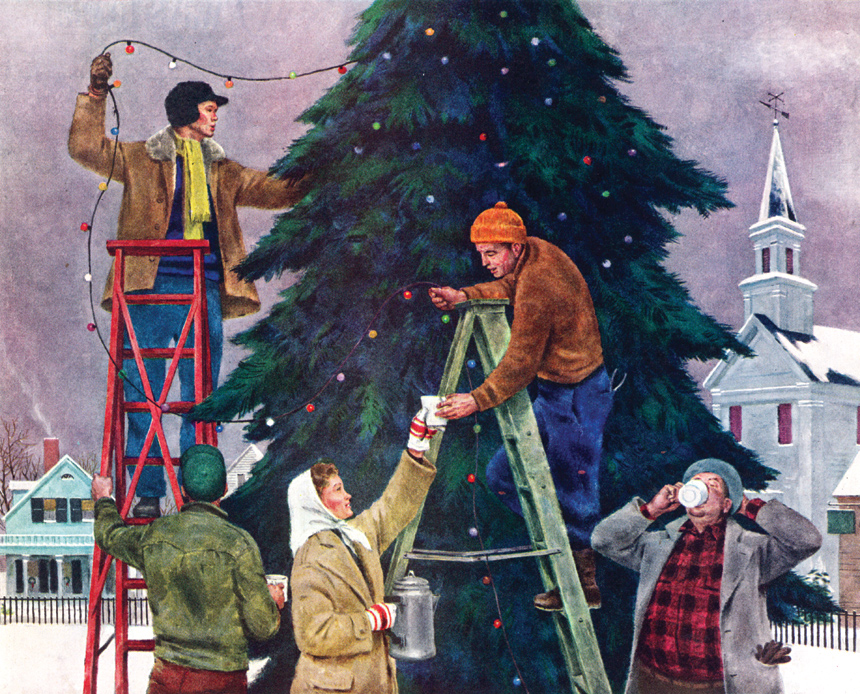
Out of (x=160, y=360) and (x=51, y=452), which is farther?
(x=51, y=452)

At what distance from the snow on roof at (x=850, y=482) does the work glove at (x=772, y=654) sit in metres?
1.08

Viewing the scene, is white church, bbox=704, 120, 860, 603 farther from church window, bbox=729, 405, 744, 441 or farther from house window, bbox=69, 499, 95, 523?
house window, bbox=69, 499, 95, 523

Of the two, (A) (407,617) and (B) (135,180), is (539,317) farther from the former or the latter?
(B) (135,180)

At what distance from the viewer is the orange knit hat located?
14.9 ft

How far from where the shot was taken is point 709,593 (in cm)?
414

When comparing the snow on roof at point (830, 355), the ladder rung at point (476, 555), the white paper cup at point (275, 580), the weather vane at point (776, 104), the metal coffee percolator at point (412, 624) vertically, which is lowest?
the metal coffee percolator at point (412, 624)

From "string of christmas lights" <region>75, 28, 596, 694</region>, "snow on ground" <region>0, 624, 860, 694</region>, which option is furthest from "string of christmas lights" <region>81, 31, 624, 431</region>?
"snow on ground" <region>0, 624, 860, 694</region>

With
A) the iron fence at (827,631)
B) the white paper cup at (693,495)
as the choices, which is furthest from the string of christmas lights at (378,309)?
the iron fence at (827,631)

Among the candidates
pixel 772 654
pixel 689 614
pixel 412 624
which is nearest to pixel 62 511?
pixel 412 624

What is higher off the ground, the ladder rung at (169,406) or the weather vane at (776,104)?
the weather vane at (776,104)

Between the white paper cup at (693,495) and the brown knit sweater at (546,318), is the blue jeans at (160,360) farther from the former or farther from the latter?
the white paper cup at (693,495)

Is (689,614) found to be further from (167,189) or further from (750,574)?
(167,189)

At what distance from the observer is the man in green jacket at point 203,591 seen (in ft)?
12.5

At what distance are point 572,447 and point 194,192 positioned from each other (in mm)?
2582
